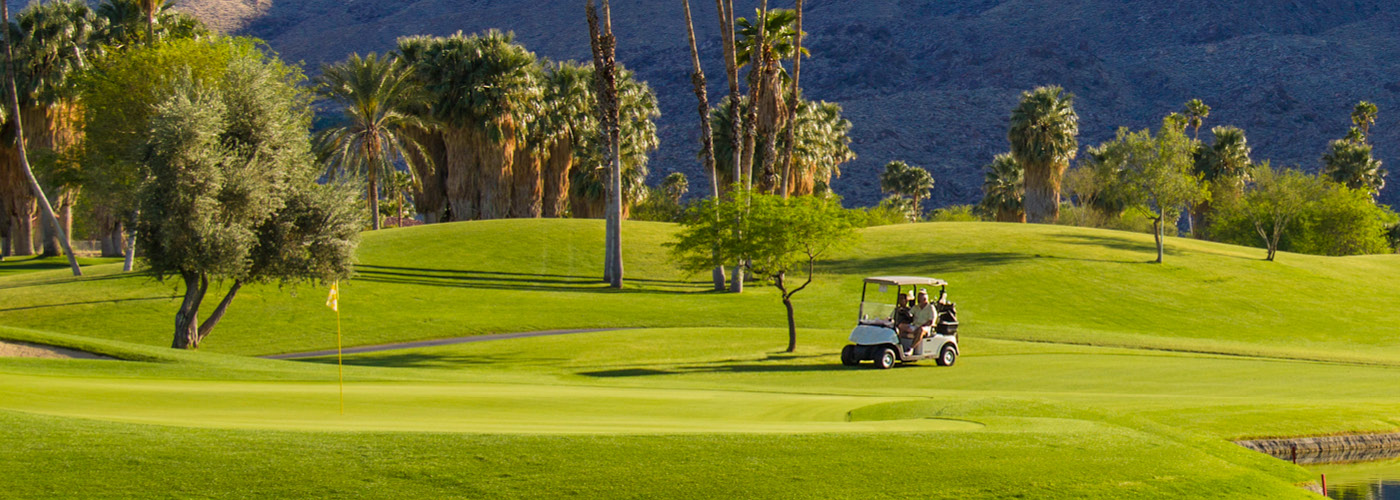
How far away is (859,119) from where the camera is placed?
188750mm

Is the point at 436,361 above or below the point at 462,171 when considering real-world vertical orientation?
below

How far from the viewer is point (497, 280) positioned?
52531 millimetres

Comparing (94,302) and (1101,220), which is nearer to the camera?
(94,302)

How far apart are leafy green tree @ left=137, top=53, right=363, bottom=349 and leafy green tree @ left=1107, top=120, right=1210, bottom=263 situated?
40389 mm

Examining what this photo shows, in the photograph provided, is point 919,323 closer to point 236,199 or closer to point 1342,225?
point 236,199

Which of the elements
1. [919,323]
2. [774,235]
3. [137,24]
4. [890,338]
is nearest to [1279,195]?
[774,235]

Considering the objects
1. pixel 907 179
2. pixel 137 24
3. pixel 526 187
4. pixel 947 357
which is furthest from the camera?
pixel 907 179

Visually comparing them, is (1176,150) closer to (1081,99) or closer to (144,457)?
(144,457)

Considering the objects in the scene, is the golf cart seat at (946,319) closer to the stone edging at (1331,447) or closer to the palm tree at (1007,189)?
the stone edging at (1331,447)

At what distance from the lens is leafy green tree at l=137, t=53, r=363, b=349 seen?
1238 inches

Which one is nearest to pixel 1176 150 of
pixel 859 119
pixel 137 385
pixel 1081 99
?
pixel 137 385

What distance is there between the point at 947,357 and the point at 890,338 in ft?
7.13

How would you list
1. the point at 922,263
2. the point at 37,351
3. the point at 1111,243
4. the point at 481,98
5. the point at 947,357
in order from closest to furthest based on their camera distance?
the point at 37,351, the point at 947,357, the point at 922,263, the point at 1111,243, the point at 481,98

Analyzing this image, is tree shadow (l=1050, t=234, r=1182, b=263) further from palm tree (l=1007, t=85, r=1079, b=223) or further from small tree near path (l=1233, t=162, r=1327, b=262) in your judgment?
palm tree (l=1007, t=85, r=1079, b=223)
